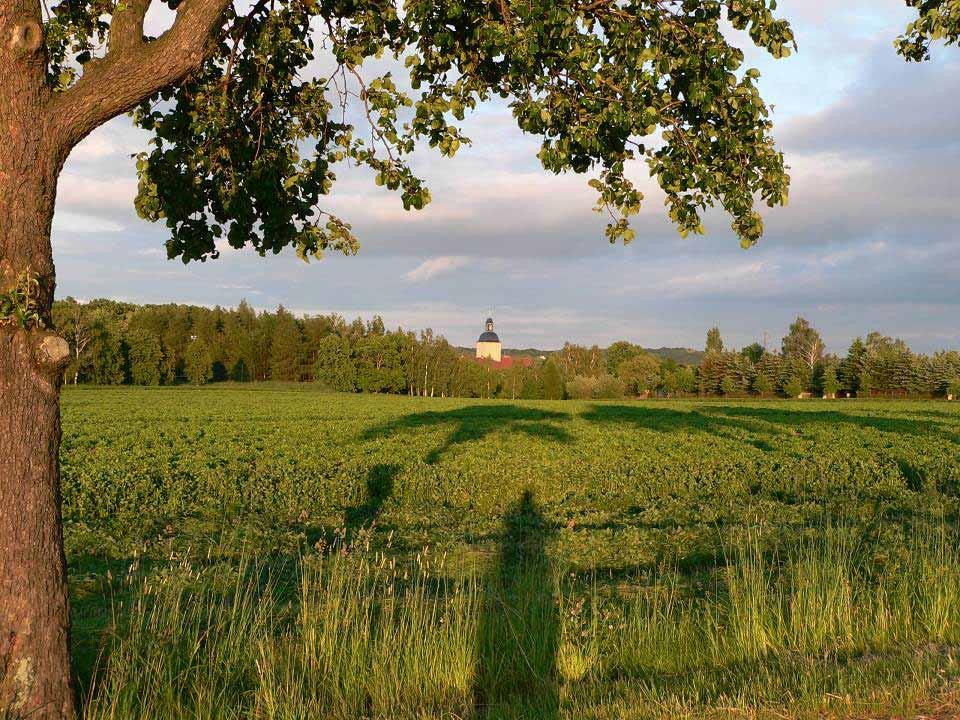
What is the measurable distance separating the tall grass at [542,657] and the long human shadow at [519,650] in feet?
0.06

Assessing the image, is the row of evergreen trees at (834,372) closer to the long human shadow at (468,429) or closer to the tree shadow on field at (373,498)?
the long human shadow at (468,429)

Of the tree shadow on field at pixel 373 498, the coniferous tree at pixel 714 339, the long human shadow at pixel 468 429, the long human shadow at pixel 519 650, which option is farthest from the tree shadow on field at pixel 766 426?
the coniferous tree at pixel 714 339

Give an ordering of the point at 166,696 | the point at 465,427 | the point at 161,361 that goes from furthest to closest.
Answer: the point at 161,361 → the point at 465,427 → the point at 166,696

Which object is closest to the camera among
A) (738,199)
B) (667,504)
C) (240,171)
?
(738,199)

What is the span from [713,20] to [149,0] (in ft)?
14.2

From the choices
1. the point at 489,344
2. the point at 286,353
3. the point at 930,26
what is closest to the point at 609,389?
the point at 286,353

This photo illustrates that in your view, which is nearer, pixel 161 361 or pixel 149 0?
pixel 149 0

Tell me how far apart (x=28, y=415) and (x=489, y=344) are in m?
174

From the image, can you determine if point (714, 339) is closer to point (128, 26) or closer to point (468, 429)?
point (468, 429)

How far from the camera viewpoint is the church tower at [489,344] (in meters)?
178

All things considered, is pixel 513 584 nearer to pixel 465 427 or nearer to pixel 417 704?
pixel 417 704

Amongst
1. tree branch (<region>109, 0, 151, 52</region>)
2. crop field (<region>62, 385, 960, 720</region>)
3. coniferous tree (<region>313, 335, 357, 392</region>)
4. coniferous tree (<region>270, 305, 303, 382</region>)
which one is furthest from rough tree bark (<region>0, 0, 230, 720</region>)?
coniferous tree (<region>270, 305, 303, 382</region>)

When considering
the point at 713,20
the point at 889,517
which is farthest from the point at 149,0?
the point at 889,517

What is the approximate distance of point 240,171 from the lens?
7668 mm
